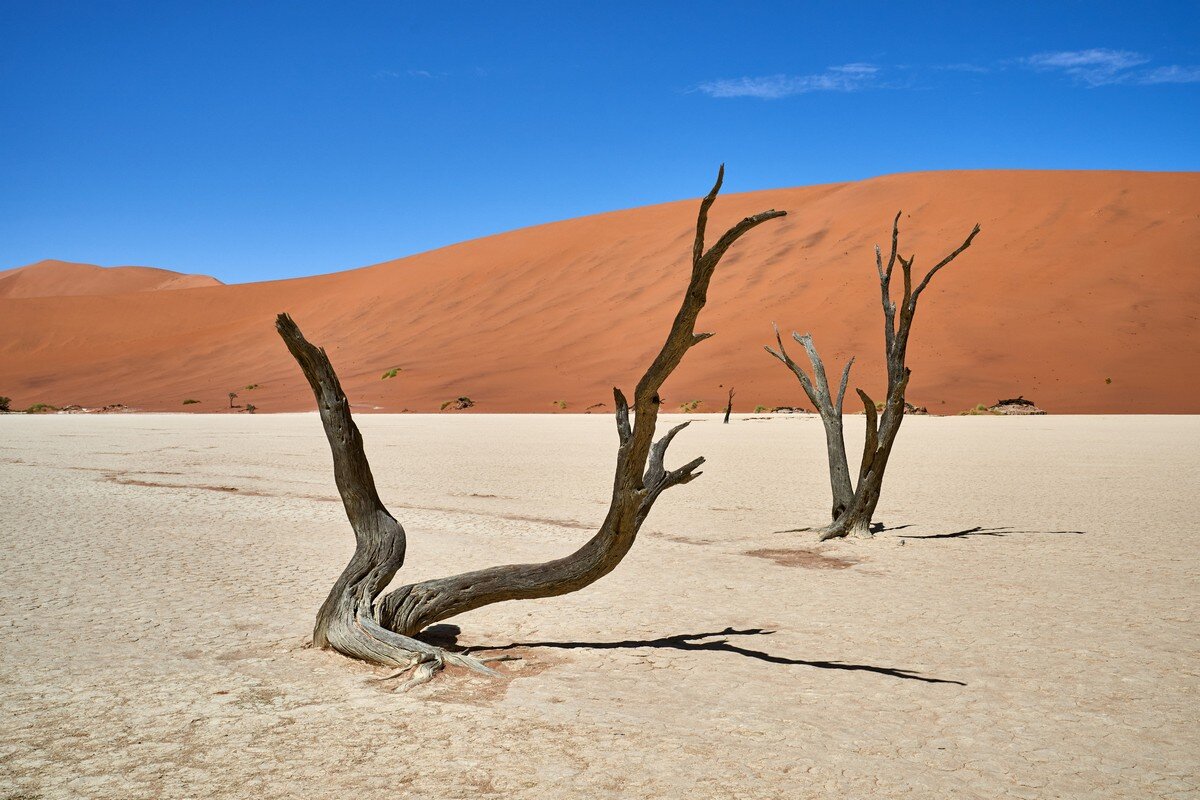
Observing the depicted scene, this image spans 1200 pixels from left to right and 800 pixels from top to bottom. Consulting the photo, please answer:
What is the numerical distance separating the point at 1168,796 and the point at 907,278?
6108 mm

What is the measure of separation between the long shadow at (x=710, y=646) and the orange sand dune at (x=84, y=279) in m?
140

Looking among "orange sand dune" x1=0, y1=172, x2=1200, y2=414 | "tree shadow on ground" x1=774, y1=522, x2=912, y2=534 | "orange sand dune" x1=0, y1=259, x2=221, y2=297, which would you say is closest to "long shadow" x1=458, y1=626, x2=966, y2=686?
"tree shadow on ground" x1=774, y1=522, x2=912, y2=534

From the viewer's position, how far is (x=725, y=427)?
84.2 feet

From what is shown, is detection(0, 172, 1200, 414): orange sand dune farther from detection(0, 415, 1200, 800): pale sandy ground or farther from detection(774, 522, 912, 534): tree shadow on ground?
detection(0, 415, 1200, 800): pale sandy ground

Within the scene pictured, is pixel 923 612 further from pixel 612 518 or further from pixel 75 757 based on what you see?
pixel 75 757

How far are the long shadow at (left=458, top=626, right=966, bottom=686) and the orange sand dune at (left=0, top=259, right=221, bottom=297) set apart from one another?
459 ft

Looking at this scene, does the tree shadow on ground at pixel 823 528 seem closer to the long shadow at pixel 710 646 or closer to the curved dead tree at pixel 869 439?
the curved dead tree at pixel 869 439

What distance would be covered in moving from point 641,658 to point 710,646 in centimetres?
46

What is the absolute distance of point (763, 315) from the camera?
43219 mm

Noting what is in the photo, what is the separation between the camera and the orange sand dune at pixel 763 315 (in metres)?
34.8

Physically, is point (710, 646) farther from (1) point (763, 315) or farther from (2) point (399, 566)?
(1) point (763, 315)

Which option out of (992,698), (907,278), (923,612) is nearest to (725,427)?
(907,278)

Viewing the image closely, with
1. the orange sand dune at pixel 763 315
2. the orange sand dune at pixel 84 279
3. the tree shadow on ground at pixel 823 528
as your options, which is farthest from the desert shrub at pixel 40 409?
the orange sand dune at pixel 84 279

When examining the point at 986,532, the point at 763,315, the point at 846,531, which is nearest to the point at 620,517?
the point at 846,531
